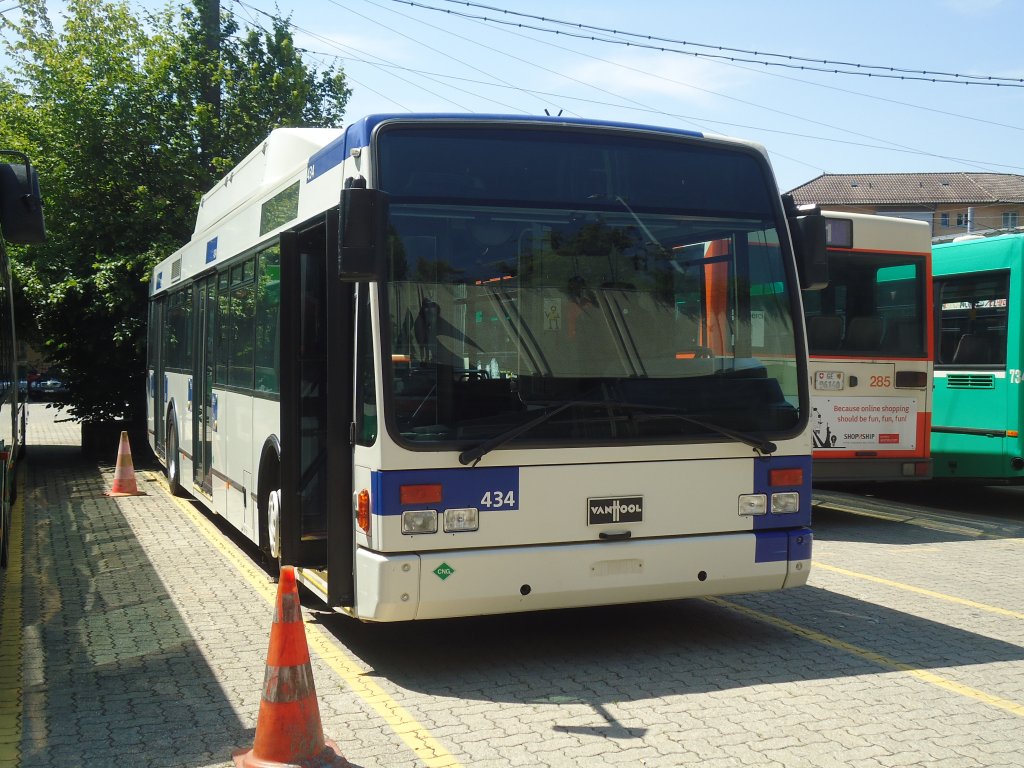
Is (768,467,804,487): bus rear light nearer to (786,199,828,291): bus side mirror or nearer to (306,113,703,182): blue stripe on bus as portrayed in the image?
(786,199,828,291): bus side mirror

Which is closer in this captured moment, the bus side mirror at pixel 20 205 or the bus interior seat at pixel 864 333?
the bus side mirror at pixel 20 205

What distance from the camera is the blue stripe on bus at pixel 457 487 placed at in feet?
18.6

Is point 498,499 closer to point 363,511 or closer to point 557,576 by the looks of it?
point 557,576

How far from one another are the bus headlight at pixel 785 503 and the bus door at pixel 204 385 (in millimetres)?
5504

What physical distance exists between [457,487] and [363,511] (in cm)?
52

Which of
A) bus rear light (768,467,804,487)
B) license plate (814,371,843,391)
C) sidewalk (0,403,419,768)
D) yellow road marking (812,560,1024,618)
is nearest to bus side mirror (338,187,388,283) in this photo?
sidewalk (0,403,419,768)

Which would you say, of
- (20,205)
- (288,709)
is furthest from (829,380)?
(288,709)

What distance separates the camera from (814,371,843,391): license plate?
11.6m

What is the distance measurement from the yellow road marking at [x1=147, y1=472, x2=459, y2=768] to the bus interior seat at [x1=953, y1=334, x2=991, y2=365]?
842 centimetres

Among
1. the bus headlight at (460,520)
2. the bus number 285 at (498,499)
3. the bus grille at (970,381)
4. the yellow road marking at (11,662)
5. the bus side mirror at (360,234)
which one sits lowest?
the yellow road marking at (11,662)

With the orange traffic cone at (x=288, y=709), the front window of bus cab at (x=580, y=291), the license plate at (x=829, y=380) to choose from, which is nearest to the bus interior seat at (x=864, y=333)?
the license plate at (x=829, y=380)

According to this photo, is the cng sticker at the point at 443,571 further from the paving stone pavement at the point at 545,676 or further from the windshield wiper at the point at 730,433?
the windshield wiper at the point at 730,433

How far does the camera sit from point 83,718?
5312 mm

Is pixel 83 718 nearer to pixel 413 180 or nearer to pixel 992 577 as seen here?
pixel 413 180
